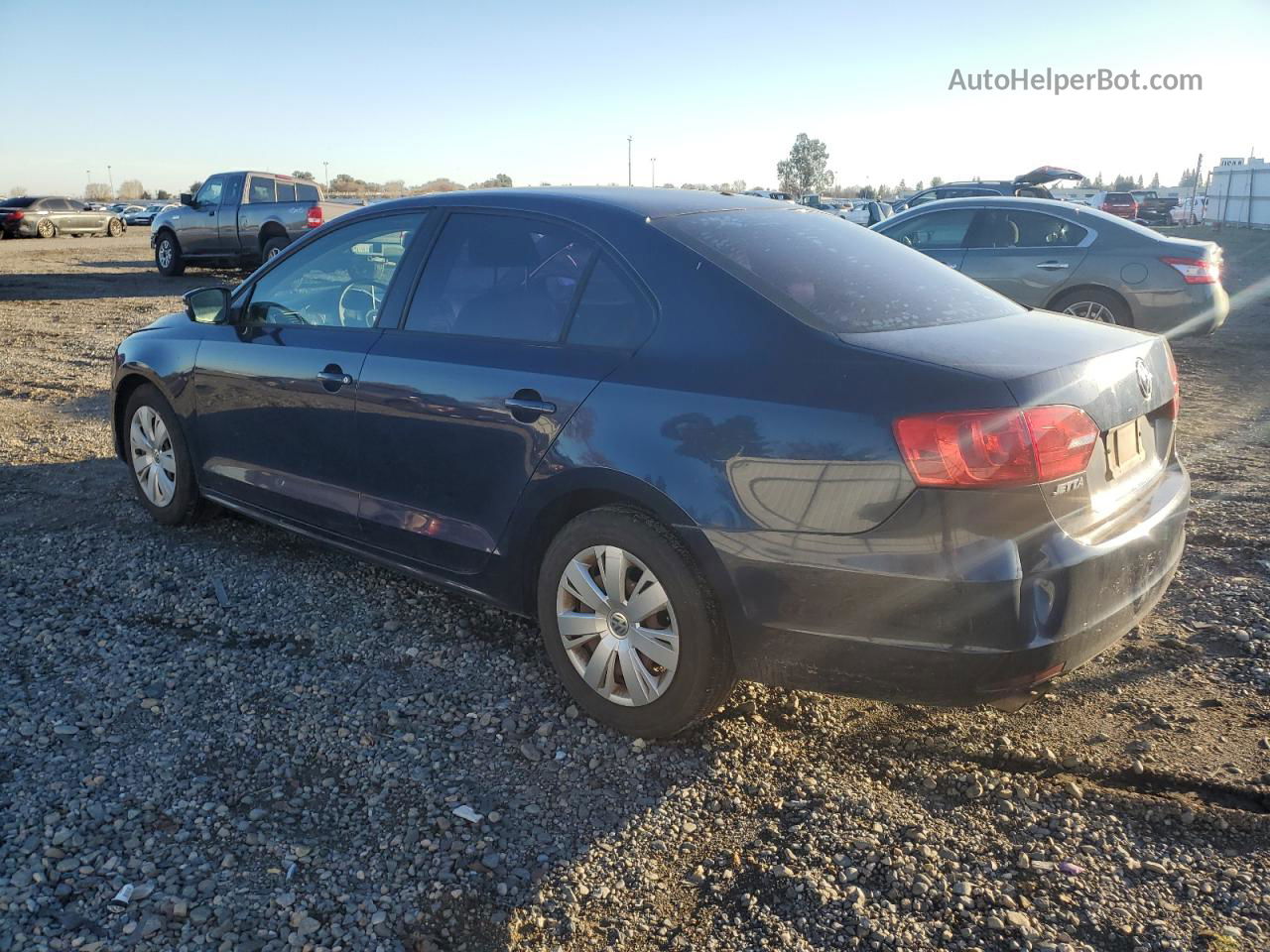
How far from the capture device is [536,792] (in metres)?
3.03

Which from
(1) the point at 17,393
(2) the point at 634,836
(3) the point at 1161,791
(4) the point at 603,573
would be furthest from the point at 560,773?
(1) the point at 17,393

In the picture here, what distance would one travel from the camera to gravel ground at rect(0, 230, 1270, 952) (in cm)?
248

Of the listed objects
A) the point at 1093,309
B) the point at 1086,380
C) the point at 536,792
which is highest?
the point at 1086,380

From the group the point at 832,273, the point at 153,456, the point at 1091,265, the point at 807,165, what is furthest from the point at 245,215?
the point at 807,165

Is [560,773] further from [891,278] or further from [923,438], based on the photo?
[891,278]

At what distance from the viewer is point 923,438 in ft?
8.56

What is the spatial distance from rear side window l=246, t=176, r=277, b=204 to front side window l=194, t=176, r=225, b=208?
0.66 meters

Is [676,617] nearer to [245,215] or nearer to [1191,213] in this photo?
[245,215]

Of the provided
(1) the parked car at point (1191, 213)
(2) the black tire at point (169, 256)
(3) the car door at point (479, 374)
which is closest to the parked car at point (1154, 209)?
(1) the parked car at point (1191, 213)

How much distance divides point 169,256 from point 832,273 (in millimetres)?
18960

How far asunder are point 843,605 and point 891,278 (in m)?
1.30

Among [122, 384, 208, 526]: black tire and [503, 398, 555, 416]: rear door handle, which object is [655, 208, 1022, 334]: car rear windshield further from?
[122, 384, 208, 526]: black tire

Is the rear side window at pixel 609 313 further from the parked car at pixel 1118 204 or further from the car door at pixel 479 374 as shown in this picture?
the parked car at pixel 1118 204

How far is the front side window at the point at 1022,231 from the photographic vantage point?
9.70m
